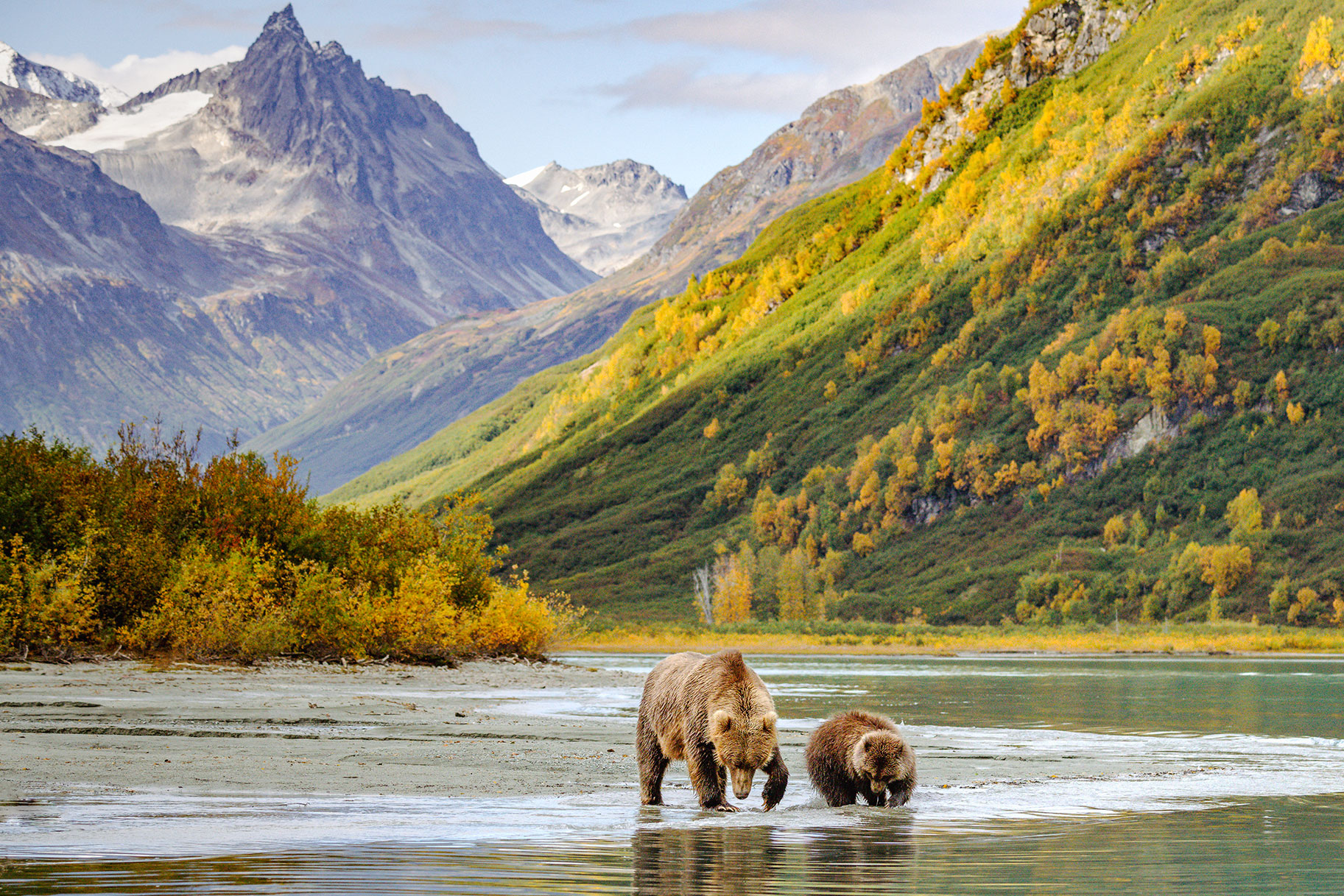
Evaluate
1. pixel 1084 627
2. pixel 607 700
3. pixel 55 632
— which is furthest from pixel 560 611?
pixel 1084 627

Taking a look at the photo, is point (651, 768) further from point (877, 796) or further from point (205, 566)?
point (205, 566)

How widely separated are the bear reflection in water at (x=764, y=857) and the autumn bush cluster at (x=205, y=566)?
72.2ft

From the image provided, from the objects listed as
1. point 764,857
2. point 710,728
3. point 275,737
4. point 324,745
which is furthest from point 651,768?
point 275,737

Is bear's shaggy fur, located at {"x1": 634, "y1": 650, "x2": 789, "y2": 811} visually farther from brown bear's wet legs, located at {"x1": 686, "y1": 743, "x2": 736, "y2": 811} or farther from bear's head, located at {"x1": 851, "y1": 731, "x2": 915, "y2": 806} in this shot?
bear's head, located at {"x1": 851, "y1": 731, "x2": 915, "y2": 806}

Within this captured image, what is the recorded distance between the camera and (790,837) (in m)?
14.9

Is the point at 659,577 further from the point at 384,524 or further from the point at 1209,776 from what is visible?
the point at 1209,776

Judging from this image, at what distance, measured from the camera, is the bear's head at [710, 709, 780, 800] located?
49.1 ft

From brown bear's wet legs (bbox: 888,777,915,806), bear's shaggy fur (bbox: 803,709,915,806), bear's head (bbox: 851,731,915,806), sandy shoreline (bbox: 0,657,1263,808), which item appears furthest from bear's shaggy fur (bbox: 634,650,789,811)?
brown bear's wet legs (bbox: 888,777,915,806)

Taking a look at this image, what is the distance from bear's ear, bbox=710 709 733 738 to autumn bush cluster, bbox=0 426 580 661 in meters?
22.7

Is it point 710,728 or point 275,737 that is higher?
point 710,728

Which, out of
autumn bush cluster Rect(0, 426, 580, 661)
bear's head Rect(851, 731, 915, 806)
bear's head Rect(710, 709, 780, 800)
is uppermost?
autumn bush cluster Rect(0, 426, 580, 661)

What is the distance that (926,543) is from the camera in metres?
171

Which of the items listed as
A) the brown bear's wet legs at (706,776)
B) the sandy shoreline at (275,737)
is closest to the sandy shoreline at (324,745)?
the sandy shoreline at (275,737)

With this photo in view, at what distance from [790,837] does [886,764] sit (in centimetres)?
265
